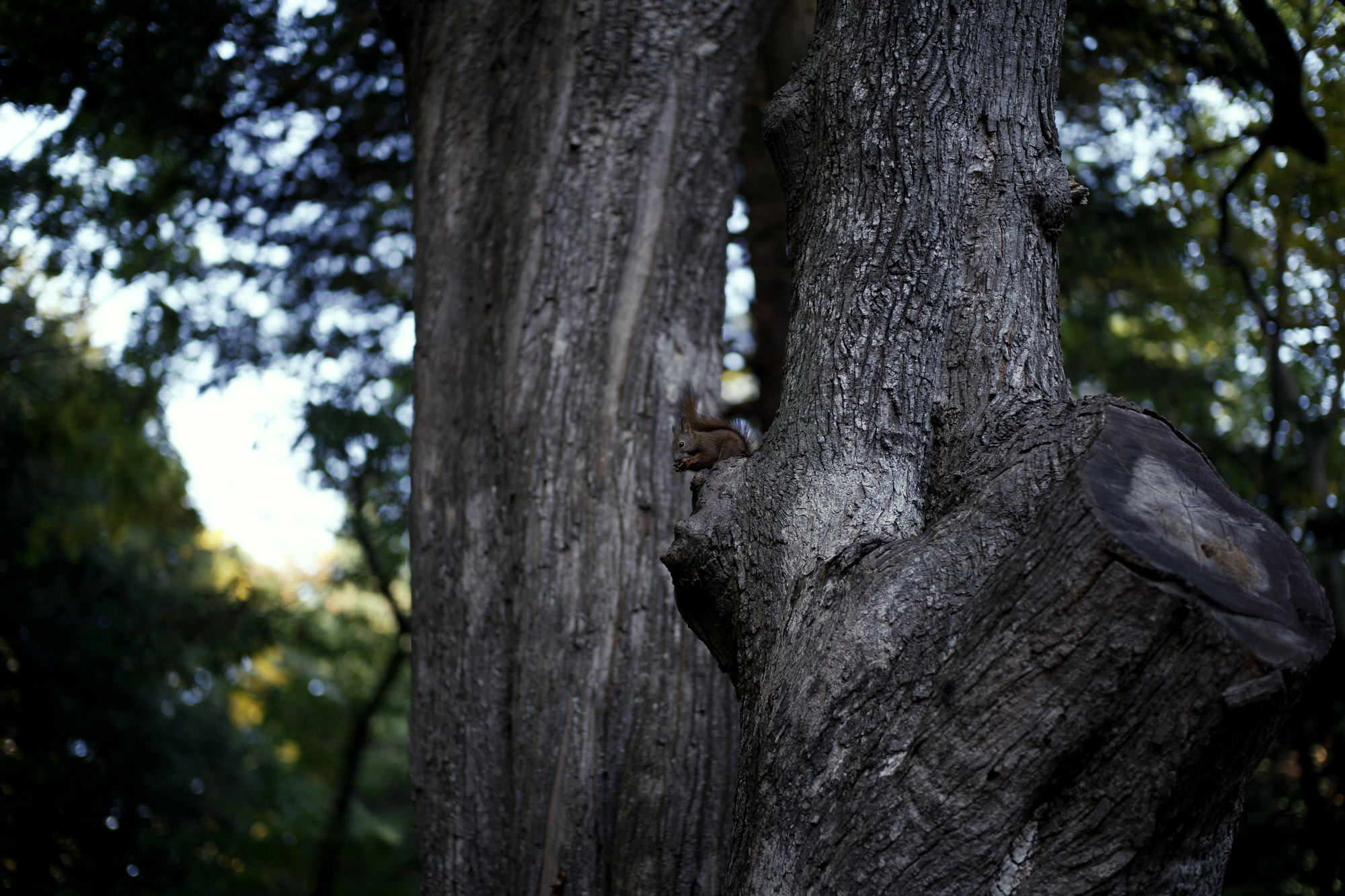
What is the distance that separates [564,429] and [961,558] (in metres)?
1.51

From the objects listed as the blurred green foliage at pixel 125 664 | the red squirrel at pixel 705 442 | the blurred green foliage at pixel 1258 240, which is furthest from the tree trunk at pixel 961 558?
the blurred green foliage at pixel 125 664

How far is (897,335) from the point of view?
1.90 meters

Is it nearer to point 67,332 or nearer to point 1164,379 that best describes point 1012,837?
point 1164,379

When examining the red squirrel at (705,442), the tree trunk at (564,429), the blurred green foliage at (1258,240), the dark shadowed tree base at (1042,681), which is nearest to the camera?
the dark shadowed tree base at (1042,681)

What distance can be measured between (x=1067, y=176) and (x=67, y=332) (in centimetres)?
1191

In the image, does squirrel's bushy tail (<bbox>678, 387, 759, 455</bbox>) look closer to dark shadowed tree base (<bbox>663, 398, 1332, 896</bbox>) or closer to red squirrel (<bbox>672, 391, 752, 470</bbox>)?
red squirrel (<bbox>672, 391, 752, 470</bbox>)

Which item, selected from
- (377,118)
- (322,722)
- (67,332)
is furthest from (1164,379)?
(67,332)

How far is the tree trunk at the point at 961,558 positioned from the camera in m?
1.38

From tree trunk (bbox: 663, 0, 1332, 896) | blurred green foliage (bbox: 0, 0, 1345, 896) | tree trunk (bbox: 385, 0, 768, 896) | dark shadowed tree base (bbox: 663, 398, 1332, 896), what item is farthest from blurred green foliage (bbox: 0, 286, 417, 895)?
dark shadowed tree base (bbox: 663, 398, 1332, 896)

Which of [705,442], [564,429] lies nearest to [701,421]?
[705,442]

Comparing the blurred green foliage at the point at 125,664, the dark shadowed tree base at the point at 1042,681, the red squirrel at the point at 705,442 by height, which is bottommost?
the dark shadowed tree base at the point at 1042,681

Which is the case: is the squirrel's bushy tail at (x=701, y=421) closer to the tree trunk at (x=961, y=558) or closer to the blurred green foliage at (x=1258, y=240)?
the tree trunk at (x=961, y=558)

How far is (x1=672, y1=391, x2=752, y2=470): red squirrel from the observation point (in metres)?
2.44

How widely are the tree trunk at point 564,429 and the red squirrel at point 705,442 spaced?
0.18m
